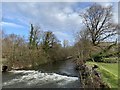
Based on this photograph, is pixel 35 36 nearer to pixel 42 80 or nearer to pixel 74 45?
pixel 74 45

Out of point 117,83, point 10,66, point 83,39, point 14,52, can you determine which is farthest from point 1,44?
point 117,83

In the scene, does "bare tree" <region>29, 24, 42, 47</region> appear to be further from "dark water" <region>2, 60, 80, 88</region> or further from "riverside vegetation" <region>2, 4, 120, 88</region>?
"dark water" <region>2, 60, 80, 88</region>

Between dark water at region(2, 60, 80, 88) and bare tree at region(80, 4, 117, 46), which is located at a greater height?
bare tree at region(80, 4, 117, 46)

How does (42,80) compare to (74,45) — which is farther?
(74,45)

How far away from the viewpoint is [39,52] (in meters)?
38.6

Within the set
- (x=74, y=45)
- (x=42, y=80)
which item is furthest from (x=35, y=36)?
(x=42, y=80)

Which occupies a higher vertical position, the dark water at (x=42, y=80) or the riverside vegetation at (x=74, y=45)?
the riverside vegetation at (x=74, y=45)

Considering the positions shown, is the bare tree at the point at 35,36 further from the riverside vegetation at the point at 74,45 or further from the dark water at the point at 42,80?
the dark water at the point at 42,80

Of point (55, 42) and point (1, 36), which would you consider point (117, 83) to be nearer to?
point (1, 36)

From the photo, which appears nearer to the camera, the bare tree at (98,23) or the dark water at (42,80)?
the dark water at (42,80)

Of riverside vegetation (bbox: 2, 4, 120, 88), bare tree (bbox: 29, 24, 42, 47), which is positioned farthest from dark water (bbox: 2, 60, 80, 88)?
bare tree (bbox: 29, 24, 42, 47)

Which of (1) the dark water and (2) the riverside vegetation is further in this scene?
(2) the riverside vegetation

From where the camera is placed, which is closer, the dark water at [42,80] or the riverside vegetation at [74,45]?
the dark water at [42,80]

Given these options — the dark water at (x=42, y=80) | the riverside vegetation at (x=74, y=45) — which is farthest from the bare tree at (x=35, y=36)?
the dark water at (x=42, y=80)
